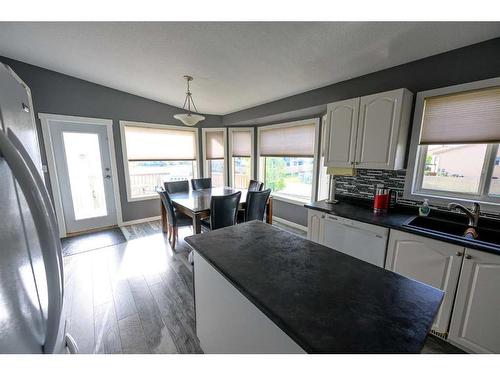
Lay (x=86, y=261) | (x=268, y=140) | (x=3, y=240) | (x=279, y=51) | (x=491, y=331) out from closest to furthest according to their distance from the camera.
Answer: (x=3, y=240), (x=491, y=331), (x=279, y=51), (x=86, y=261), (x=268, y=140)

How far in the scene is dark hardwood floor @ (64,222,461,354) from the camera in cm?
151

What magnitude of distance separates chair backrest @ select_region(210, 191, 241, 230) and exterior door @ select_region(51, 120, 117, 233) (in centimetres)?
252

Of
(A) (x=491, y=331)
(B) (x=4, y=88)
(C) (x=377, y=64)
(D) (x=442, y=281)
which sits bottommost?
(A) (x=491, y=331)

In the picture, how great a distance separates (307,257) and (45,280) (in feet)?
3.36

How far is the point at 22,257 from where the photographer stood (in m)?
0.50

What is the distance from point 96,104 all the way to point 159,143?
1162 mm

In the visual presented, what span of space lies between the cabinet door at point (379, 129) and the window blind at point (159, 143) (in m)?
3.52

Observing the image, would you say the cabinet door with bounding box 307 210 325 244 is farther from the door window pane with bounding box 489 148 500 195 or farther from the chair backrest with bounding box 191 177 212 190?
the chair backrest with bounding box 191 177 212 190

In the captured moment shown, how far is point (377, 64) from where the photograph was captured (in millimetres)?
2029

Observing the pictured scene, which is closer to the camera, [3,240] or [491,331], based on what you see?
[3,240]

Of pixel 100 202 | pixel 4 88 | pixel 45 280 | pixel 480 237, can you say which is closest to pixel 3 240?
pixel 45 280

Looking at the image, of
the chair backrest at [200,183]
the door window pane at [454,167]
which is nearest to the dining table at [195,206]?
the chair backrest at [200,183]
